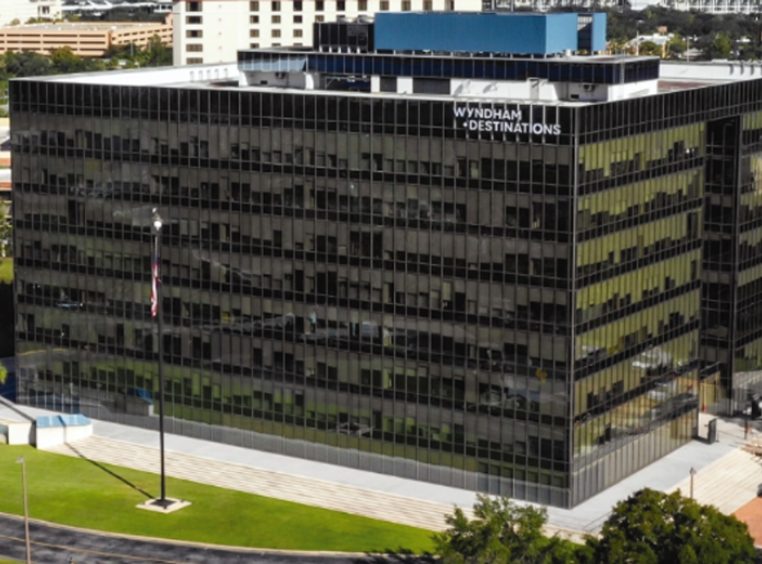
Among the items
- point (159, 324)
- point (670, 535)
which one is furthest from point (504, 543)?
point (159, 324)

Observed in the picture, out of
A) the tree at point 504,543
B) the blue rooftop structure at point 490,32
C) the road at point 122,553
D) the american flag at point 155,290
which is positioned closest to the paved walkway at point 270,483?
the road at point 122,553

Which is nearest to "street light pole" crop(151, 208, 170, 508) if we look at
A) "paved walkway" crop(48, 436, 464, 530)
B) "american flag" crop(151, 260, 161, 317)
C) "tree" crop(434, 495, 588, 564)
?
"american flag" crop(151, 260, 161, 317)

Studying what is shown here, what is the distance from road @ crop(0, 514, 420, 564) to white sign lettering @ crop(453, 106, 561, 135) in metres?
36.2

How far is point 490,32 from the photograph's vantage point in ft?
526

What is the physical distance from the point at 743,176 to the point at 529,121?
35.6 m

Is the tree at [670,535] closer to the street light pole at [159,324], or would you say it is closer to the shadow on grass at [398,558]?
the shadow on grass at [398,558]

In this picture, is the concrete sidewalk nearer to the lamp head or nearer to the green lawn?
the green lawn

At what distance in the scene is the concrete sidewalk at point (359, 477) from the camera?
148 meters

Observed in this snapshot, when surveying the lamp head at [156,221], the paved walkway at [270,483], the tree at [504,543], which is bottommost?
the paved walkway at [270,483]

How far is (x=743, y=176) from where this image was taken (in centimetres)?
17088

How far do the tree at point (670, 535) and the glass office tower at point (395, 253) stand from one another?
21.9m

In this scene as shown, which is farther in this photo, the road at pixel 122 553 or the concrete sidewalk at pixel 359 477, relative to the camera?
the concrete sidewalk at pixel 359 477

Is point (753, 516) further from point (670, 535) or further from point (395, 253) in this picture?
point (395, 253)

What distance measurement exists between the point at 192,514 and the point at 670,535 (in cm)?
4534
